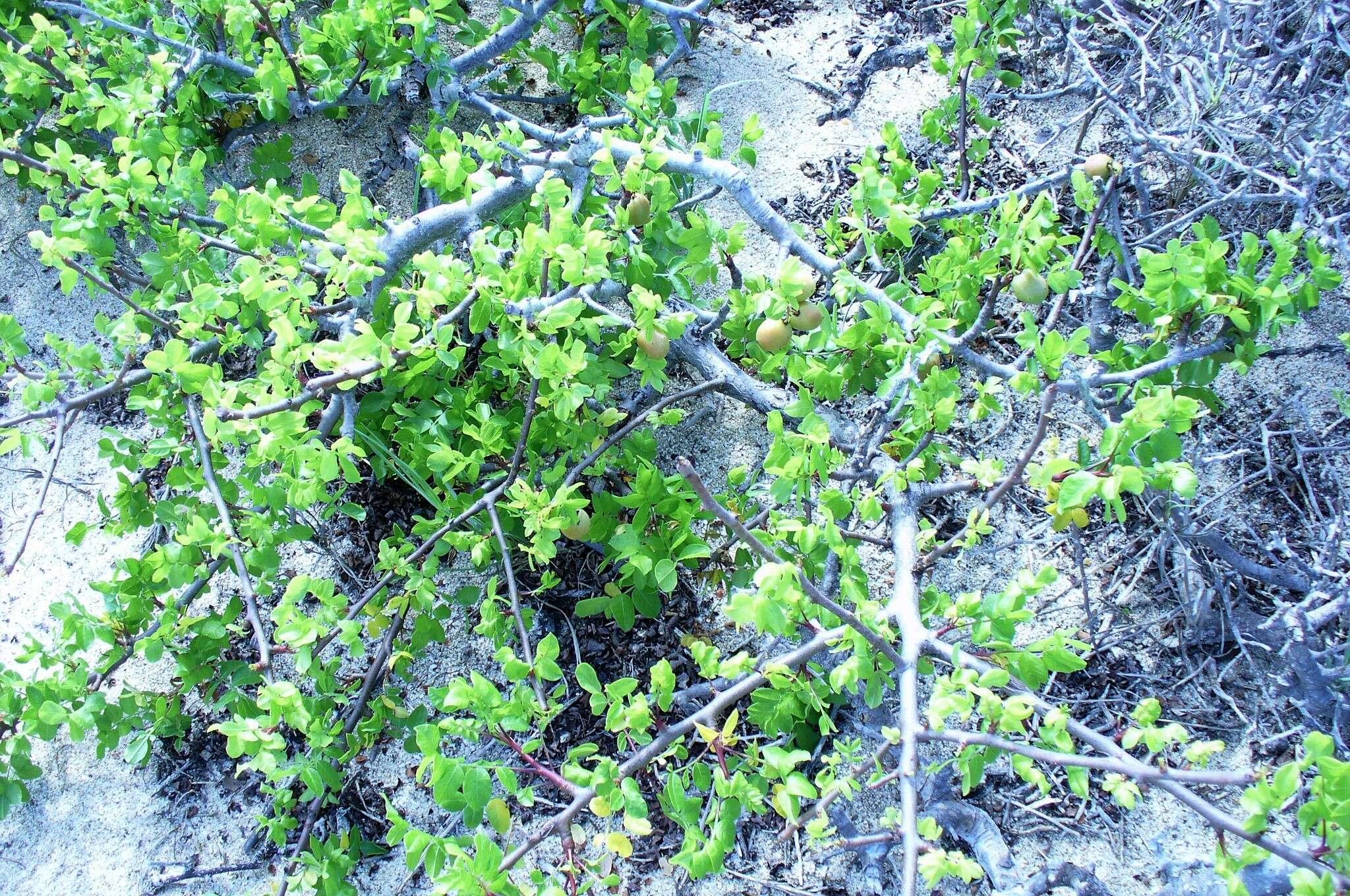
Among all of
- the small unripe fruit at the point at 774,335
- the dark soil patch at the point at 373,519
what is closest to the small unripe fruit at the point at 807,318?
the small unripe fruit at the point at 774,335

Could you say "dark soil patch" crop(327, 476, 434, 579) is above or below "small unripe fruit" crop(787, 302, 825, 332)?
below

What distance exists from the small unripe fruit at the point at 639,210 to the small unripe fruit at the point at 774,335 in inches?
12.5

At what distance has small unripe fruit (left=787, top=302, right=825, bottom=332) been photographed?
1891 millimetres

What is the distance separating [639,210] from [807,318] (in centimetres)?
40

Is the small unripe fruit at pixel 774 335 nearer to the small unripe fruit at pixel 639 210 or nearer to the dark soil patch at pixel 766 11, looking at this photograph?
the small unripe fruit at pixel 639 210

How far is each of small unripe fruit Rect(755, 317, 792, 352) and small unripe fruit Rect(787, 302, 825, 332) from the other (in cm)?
6

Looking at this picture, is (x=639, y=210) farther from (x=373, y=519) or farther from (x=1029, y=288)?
(x=373, y=519)

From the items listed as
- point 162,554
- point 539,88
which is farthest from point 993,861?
point 539,88

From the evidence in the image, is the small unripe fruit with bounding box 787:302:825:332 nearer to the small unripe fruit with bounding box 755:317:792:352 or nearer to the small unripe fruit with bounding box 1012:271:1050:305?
the small unripe fruit with bounding box 755:317:792:352

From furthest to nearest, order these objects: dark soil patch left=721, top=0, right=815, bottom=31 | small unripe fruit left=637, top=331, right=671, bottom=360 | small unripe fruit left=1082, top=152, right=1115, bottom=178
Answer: dark soil patch left=721, top=0, right=815, bottom=31 → small unripe fruit left=1082, top=152, right=1115, bottom=178 → small unripe fruit left=637, top=331, right=671, bottom=360

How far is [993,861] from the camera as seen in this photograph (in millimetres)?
1708

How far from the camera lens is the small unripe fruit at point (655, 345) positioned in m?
1.79

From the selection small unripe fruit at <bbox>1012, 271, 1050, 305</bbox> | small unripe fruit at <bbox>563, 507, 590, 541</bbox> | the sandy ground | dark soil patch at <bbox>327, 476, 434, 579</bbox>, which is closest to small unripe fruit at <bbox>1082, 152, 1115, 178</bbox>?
small unripe fruit at <bbox>1012, 271, 1050, 305</bbox>

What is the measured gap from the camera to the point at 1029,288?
187cm
